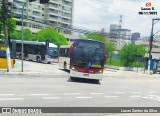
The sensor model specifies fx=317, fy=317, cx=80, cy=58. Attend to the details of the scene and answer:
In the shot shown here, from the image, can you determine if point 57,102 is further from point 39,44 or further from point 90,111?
point 39,44

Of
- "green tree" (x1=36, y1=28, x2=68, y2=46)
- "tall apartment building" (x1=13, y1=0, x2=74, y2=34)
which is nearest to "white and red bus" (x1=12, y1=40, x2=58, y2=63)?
"green tree" (x1=36, y1=28, x2=68, y2=46)

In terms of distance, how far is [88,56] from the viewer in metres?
23.6

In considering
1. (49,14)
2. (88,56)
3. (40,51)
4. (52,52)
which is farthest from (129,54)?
(49,14)

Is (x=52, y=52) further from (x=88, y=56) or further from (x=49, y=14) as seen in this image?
(x=49, y=14)

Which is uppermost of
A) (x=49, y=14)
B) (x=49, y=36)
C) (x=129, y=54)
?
(x=49, y=14)

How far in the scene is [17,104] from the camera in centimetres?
1162

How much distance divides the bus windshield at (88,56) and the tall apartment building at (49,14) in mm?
89479

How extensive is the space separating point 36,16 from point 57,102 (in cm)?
10977

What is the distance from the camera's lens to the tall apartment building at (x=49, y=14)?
115 meters

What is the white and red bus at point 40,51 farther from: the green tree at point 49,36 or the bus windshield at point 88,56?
the green tree at point 49,36

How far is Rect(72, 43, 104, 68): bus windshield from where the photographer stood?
23.6 metres

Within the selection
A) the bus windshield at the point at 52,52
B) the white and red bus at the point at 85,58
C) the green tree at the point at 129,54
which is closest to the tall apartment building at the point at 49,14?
the green tree at the point at 129,54

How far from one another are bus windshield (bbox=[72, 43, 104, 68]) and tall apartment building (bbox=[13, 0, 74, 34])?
294ft

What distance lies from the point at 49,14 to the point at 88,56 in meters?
103
